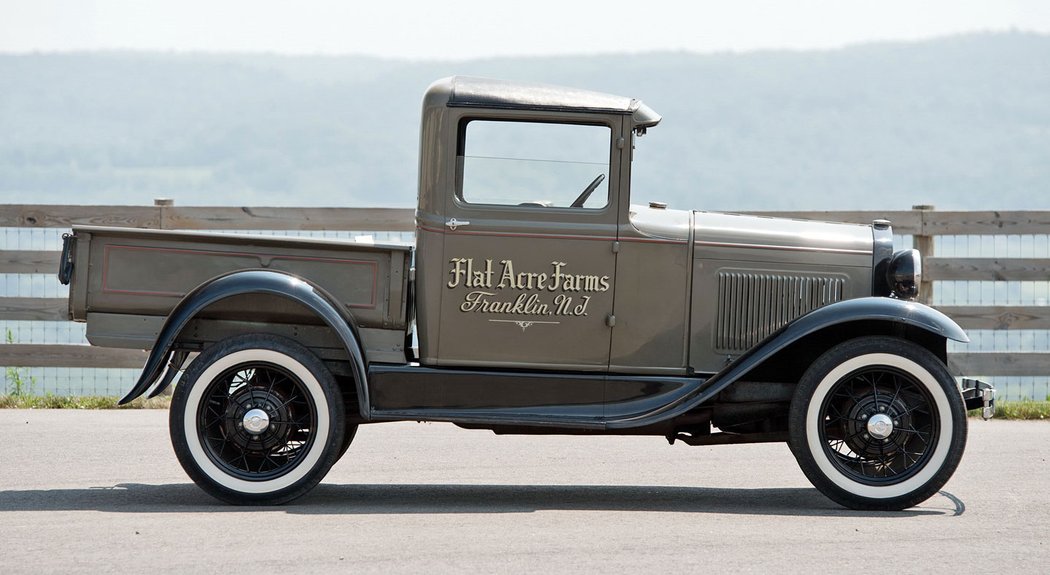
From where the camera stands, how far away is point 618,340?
5.62 metres

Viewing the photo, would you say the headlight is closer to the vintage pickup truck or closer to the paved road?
the vintage pickup truck

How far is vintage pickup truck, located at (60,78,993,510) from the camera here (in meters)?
5.29

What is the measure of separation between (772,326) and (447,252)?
1.75 meters

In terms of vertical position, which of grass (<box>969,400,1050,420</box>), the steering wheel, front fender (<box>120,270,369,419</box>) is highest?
the steering wheel

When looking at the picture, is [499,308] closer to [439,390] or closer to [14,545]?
[439,390]

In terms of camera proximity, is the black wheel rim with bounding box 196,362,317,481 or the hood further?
the hood

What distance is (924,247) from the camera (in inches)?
369

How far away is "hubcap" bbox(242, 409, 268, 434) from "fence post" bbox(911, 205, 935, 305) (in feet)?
19.6

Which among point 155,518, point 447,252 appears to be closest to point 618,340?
point 447,252

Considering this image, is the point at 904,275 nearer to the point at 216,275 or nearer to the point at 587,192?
the point at 587,192

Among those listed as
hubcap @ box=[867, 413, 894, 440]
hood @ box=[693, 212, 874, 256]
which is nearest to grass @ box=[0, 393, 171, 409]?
hood @ box=[693, 212, 874, 256]

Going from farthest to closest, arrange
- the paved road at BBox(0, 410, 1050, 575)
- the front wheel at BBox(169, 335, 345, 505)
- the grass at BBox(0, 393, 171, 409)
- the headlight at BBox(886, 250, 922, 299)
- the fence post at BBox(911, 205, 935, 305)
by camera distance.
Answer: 1. the fence post at BBox(911, 205, 935, 305)
2. the grass at BBox(0, 393, 171, 409)
3. the headlight at BBox(886, 250, 922, 299)
4. the front wheel at BBox(169, 335, 345, 505)
5. the paved road at BBox(0, 410, 1050, 575)

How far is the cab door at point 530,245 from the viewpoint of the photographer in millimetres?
5523

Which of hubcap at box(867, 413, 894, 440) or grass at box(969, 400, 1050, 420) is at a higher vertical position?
hubcap at box(867, 413, 894, 440)
